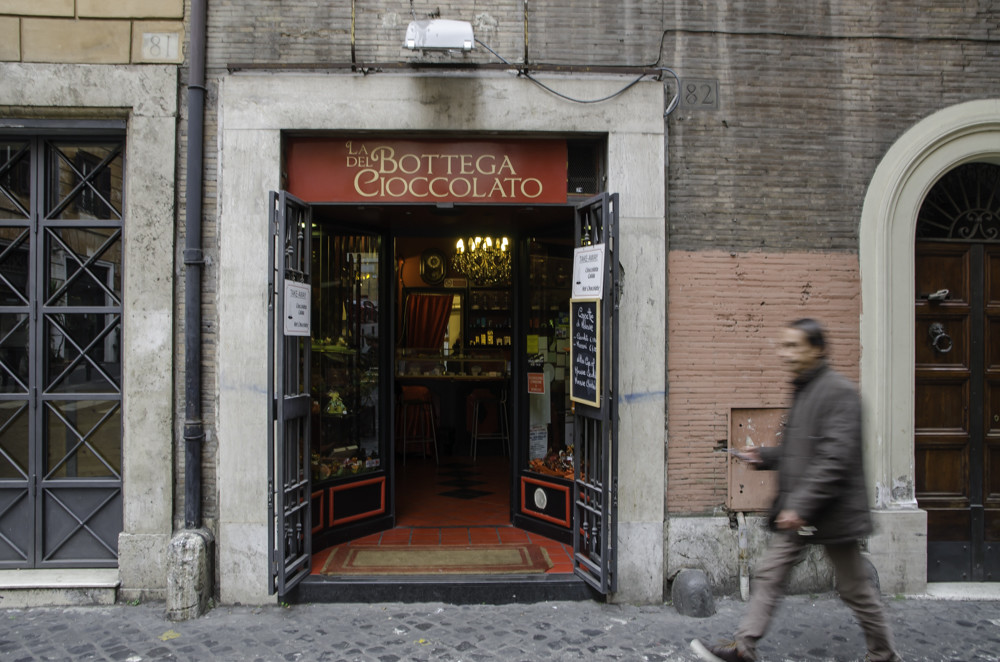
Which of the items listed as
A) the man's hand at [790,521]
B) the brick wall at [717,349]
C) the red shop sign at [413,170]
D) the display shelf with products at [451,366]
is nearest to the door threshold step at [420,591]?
the brick wall at [717,349]

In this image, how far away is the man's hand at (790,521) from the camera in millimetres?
3703

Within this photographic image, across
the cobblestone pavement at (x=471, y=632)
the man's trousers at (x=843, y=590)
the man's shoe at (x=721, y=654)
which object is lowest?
the cobblestone pavement at (x=471, y=632)

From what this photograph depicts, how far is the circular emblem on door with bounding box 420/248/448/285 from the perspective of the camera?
12523 millimetres

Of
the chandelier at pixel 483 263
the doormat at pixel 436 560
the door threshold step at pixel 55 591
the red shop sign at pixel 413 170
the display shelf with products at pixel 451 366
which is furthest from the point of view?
the chandelier at pixel 483 263

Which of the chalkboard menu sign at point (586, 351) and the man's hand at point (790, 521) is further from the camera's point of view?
the chalkboard menu sign at point (586, 351)

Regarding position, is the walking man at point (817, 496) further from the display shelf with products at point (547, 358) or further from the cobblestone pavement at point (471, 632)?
the display shelf with products at point (547, 358)

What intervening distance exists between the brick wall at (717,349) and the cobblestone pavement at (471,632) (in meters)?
1.06

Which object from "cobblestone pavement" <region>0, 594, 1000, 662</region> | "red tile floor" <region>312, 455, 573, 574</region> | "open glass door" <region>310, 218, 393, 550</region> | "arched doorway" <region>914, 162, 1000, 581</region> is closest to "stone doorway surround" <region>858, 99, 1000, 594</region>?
"arched doorway" <region>914, 162, 1000, 581</region>

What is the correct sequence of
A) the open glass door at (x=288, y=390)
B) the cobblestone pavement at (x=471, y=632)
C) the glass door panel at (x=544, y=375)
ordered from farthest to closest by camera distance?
the glass door panel at (x=544, y=375) < the open glass door at (x=288, y=390) < the cobblestone pavement at (x=471, y=632)

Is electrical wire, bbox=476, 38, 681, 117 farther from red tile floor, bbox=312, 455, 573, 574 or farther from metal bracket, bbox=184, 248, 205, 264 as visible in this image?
red tile floor, bbox=312, 455, 573, 574

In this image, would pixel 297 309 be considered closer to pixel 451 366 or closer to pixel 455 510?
pixel 455 510

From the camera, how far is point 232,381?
5.43 meters

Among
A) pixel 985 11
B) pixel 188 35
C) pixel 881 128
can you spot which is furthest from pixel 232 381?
pixel 985 11

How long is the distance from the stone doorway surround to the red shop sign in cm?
286
